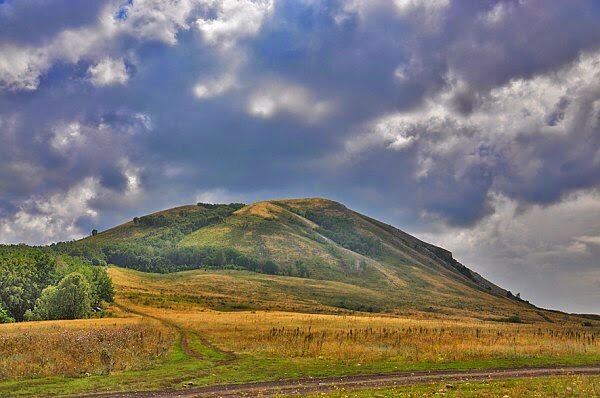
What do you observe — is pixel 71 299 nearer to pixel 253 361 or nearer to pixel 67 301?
pixel 67 301

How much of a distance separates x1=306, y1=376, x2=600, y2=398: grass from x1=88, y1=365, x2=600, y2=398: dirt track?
7.38 feet

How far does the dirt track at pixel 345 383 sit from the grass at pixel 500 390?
2249 mm

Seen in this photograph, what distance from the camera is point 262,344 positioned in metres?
48.9

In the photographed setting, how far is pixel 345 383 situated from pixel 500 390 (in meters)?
8.48

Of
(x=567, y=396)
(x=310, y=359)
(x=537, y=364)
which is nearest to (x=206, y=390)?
(x=310, y=359)

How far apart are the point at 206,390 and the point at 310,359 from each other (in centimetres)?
1461

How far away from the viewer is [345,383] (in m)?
29.2

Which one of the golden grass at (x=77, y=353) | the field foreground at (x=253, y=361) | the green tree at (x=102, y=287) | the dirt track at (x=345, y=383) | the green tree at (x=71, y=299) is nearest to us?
the dirt track at (x=345, y=383)

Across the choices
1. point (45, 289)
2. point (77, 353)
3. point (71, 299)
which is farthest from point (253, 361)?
point (45, 289)

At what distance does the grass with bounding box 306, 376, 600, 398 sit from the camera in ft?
76.1

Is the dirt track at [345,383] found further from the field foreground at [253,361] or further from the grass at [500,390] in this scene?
the grass at [500,390]

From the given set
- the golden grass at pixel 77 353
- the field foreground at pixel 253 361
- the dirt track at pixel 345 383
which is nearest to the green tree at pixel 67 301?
the field foreground at pixel 253 361

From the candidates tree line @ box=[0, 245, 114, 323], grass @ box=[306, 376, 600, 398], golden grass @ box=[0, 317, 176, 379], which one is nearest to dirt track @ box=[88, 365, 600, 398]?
grass @ box=[306, 376, 600, 398]

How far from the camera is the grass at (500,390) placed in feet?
76.1
